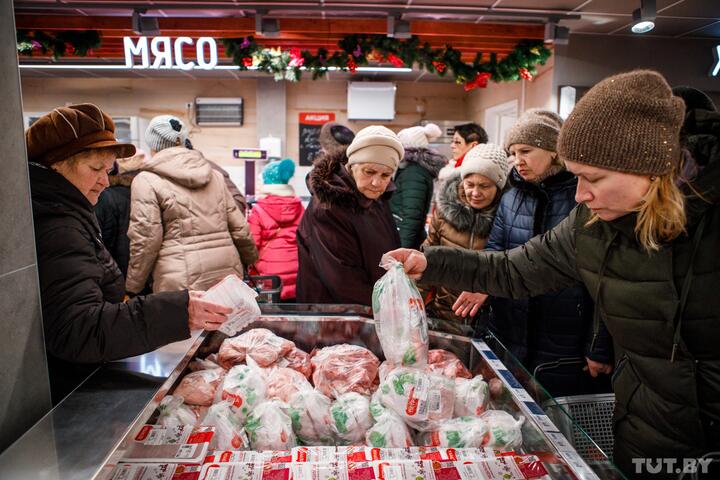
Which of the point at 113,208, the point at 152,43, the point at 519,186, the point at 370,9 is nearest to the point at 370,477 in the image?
the point at 519,186

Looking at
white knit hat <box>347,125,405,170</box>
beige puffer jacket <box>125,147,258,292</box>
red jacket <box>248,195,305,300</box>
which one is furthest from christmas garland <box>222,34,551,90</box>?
white knit hat <box>347,125,405,170</box>

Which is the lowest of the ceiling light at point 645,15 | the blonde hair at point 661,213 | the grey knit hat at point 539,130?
the blonde hair at point 661,213

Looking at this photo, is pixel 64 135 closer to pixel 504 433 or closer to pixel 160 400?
pixel 160 400

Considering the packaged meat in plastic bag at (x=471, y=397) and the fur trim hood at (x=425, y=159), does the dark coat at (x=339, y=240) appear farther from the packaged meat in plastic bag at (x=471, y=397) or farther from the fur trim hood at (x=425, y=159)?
the fur trim hood at (x=425, y=159)

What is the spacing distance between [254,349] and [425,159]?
262 cm

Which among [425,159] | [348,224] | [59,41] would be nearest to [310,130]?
[59,41]

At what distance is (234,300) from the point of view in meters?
1.33

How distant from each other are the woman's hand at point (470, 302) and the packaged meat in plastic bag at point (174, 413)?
1047 mm

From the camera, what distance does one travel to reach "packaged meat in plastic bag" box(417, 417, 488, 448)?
A: 1.16m

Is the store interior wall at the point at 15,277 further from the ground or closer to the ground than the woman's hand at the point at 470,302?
further from the ground

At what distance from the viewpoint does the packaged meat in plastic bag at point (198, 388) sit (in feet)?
4.40

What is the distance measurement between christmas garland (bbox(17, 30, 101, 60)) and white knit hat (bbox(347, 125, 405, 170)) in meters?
4.17

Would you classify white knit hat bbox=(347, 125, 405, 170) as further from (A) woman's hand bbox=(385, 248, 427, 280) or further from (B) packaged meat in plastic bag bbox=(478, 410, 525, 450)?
(B) packaged meat in plastic bag bbox=(478, 410, 525, 450)

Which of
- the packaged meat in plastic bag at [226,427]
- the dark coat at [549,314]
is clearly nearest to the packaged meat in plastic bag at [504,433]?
the packaged meat in plastic bag at [226,427]
